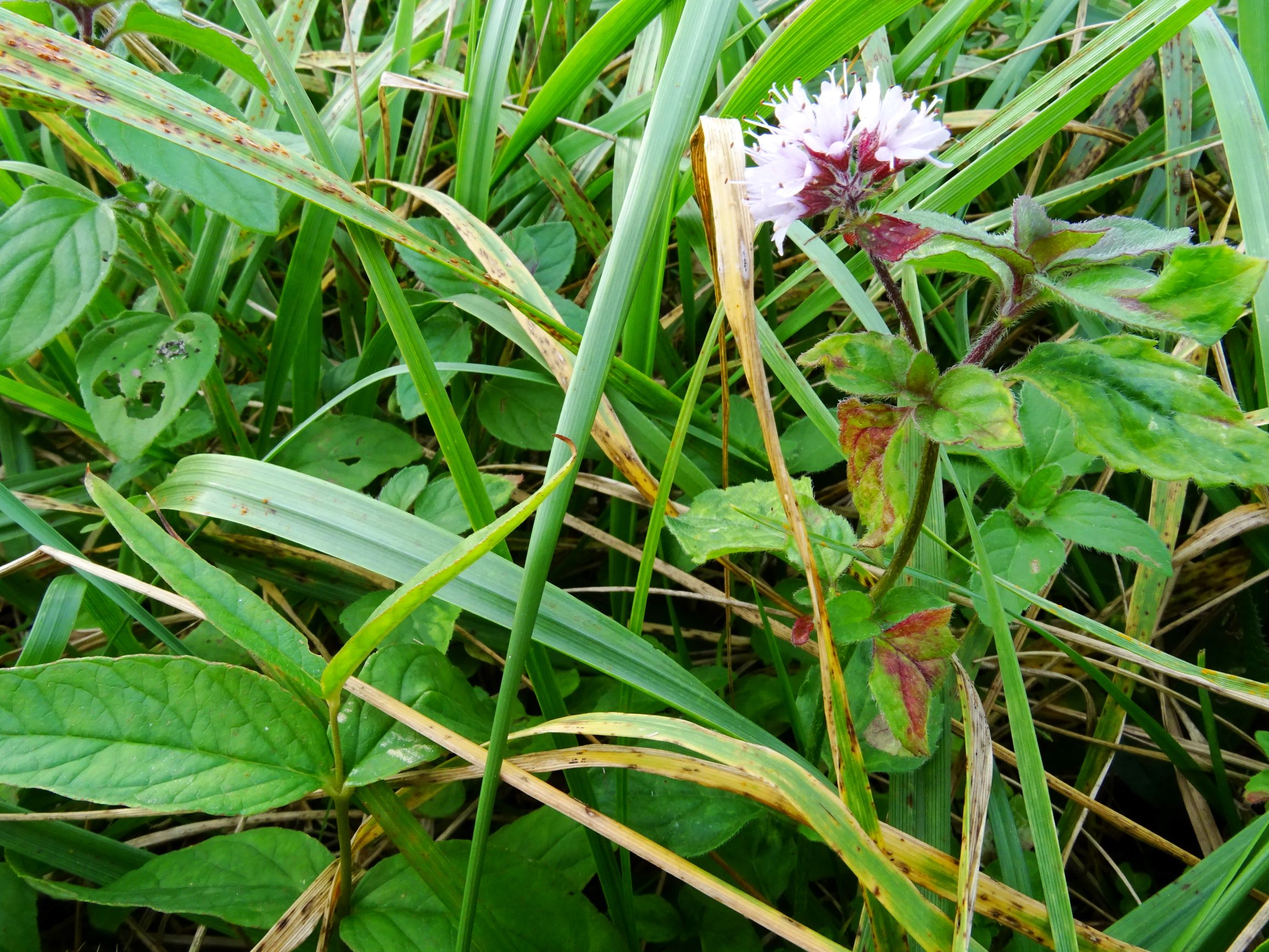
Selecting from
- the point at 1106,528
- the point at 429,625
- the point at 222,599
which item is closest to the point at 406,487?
the point at 429,625

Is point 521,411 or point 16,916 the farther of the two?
point 521,411

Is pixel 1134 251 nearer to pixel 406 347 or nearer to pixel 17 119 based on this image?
pixel 406 347

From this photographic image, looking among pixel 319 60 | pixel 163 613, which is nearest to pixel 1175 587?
pixel 163 613

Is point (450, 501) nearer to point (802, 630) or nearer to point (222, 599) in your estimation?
point (222, 599)

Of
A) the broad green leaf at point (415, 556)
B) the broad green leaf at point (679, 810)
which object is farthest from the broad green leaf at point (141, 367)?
the broad green leaf at point (679, 810)

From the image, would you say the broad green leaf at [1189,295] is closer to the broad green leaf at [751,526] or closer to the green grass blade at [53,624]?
the broad green leaf at [751,526]
